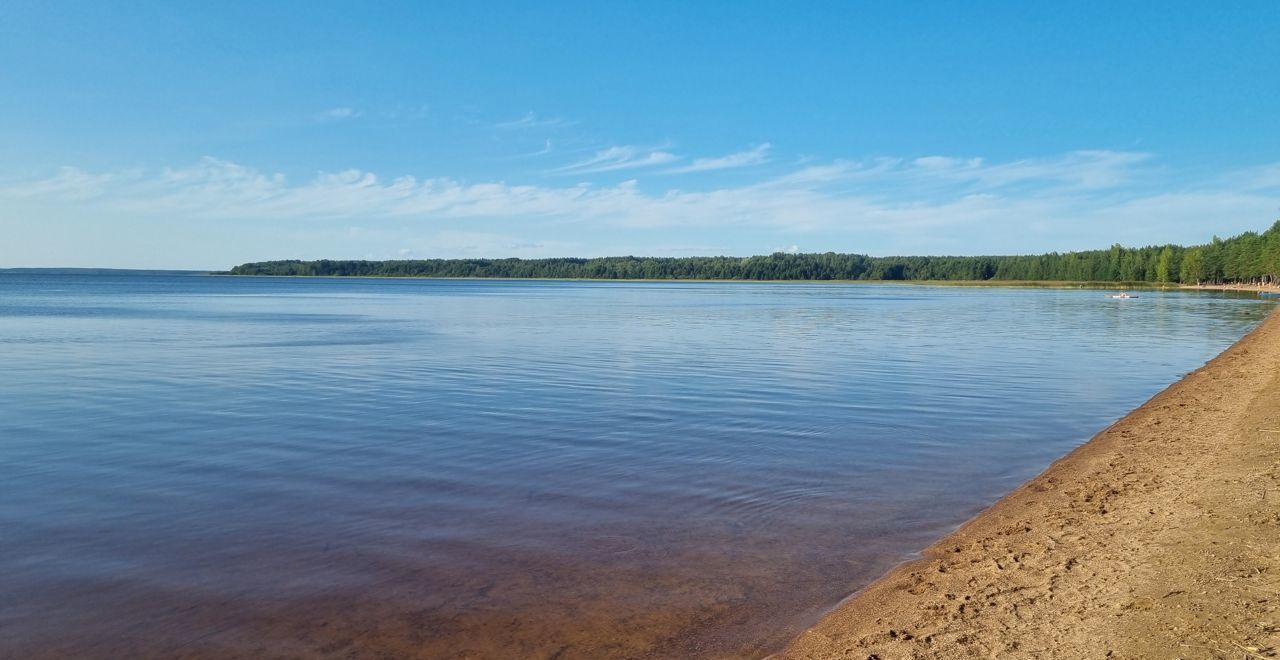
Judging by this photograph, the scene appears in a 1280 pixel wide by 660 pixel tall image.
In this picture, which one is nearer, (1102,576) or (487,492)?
(1102,576)

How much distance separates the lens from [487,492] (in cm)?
1059

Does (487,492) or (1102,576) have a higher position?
(1102,576)

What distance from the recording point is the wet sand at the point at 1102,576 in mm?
5609

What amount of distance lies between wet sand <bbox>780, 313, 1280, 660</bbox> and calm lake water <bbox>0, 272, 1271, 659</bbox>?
59 centimetres

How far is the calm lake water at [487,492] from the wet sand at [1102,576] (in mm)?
586

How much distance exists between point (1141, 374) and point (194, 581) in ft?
80.3

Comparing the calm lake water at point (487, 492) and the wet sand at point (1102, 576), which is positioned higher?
the wet sand at point (1102, 576)

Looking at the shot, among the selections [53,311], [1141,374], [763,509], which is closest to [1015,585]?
[763,509]

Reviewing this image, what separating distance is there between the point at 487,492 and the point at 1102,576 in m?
6.73

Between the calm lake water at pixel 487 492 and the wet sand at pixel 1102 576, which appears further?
the calm lake water at pixel 487 492

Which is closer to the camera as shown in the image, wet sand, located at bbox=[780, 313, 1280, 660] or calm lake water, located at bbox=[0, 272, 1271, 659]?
wet sand, located at bbox=[780, 313, 1280, 660]

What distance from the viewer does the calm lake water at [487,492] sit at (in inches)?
267

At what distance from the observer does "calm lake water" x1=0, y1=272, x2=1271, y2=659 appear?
679 cm

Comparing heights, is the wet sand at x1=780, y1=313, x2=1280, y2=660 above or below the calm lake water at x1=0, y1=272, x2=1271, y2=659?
above
